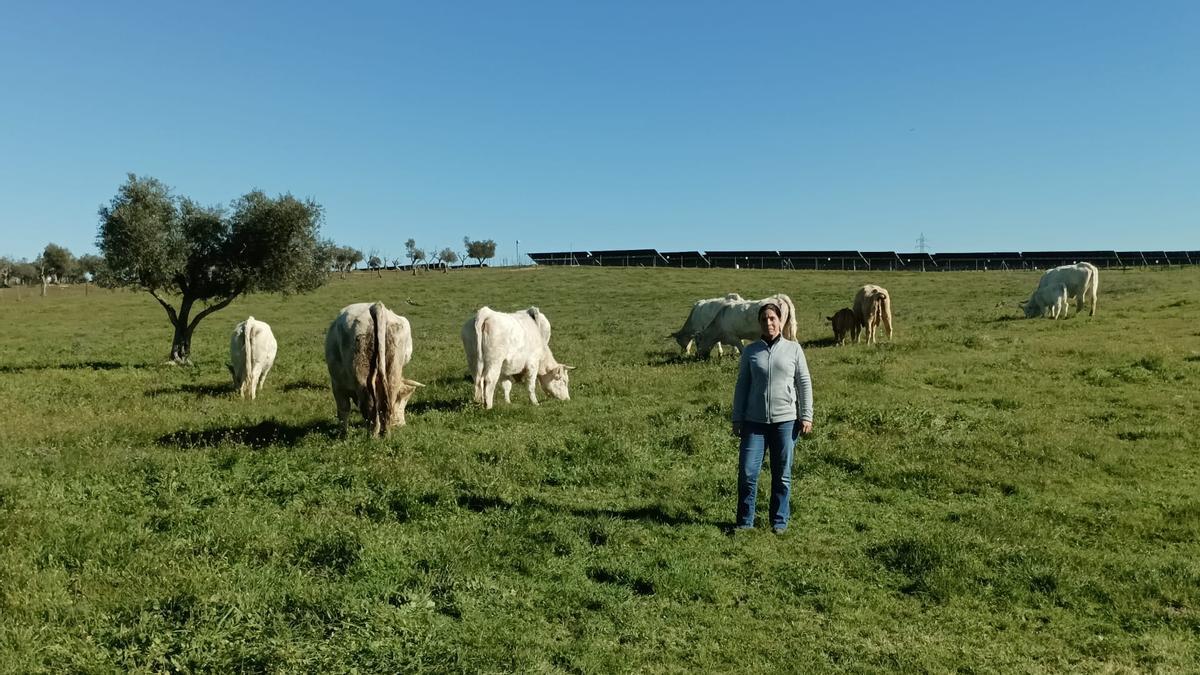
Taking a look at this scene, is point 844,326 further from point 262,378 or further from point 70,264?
point 70,264

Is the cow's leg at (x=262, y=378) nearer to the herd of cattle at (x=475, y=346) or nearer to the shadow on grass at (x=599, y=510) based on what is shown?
the herd of cattle at (x=475, y=346)

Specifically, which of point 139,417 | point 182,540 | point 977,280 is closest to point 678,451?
point 182,540

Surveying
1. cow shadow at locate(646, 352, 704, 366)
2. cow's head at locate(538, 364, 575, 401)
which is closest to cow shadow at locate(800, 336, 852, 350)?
cow shadow at locate(646, 352, 704, 366)

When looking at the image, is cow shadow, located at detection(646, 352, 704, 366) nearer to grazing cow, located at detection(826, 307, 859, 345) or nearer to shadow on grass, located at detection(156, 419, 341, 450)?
grazing cow, located at detection(826, 307, 859, 345)

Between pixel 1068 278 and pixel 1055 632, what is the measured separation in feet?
90.7

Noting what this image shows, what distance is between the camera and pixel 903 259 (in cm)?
7600

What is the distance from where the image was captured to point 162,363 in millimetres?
23922

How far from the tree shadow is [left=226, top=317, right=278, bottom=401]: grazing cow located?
790cm

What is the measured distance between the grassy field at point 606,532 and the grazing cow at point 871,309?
21.9 feet

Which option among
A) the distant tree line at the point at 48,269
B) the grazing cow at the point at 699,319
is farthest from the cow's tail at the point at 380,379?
the distant tree line at the point at 48,269

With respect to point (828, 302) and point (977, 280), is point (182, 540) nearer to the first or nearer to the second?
point (828, 302)

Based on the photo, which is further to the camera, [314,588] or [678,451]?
[678,451]

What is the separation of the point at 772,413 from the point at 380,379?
617 cm

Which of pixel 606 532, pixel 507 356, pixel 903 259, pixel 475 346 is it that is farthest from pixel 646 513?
pixel 903 259
